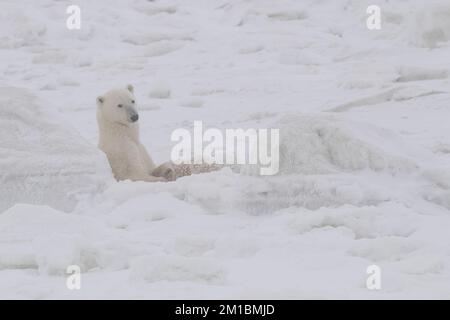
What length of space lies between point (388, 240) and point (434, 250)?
0.68 ft

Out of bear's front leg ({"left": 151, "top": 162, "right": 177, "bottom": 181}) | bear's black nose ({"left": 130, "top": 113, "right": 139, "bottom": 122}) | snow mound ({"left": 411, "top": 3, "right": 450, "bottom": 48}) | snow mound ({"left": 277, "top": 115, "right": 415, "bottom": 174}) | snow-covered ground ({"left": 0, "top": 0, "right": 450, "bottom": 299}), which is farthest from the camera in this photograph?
snow mound ({"left": 411, "top": 3, "right": 450, "bottom": 48})

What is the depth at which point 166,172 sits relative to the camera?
6734mm

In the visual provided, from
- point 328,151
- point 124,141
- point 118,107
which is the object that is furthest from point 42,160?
point 328,151

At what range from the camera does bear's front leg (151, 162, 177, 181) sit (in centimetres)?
664

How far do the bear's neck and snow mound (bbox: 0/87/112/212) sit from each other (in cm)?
69

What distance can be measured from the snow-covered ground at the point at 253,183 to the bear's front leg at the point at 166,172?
0.66 m

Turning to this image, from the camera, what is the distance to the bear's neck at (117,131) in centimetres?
723

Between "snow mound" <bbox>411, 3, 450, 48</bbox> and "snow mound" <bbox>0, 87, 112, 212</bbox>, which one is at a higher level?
"snow mound" <bbox>411, 3, 450, 48</bbox>

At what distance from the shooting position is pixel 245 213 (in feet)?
17.0

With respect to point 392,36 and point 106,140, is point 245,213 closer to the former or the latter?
point 106,140

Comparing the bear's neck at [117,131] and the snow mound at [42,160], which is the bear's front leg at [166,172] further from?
the snow mound at [42,160]

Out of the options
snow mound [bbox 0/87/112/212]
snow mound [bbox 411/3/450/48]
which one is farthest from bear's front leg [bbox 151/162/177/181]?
snow mound [bbox 411/3/450/48]

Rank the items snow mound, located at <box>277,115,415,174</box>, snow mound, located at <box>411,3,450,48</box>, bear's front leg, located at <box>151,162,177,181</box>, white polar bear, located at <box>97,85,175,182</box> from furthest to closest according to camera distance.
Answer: snow mound, located at <box>411,3,450,48</box>, white polar bear, located at <box>97,85,175,182</box>, bear's front leg, located at <box>151,162,177,181</box>, snow mound, located at <box>277,115,415,174</box>

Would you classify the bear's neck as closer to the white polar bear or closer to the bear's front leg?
the white polar bear
